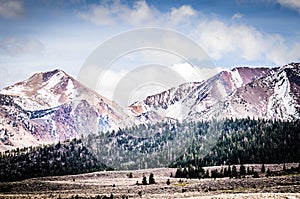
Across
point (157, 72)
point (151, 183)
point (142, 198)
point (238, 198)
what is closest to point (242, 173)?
point (151, 183)

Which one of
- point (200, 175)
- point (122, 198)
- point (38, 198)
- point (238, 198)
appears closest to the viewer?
point (238, 198)

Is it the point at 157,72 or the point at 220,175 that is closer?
the point at 220,175

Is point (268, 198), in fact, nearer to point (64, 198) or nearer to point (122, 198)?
point (122, 198)

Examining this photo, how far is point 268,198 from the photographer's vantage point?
47344 mm

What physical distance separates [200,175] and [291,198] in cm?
12250

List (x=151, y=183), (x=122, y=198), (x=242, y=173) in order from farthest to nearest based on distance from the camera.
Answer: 1. (x=242, y=173)
2. (x=151, y=183)
3. (x=122, y=198)

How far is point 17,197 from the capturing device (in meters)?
90.4

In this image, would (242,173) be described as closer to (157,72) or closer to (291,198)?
(157,72)

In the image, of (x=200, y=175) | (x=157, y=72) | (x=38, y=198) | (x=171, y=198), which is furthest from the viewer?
(x=157, y=72)

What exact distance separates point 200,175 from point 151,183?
35.9 meters

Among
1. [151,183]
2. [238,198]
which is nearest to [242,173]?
[151,183]

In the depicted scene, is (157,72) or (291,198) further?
(157,72)

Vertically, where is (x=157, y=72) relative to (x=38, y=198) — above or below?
above

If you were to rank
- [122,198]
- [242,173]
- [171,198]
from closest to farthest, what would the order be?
[171,198], [122,198], [242,173]
